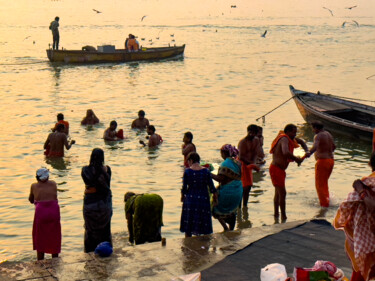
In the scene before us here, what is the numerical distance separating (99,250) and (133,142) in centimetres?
1021

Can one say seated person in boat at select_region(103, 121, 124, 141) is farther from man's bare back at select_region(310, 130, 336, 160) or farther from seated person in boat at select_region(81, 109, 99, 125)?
man's bare back at select_region(310, 130, 336, 160)

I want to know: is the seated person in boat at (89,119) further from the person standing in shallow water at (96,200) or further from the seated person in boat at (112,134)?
the person standing in shallow water at (96,200)

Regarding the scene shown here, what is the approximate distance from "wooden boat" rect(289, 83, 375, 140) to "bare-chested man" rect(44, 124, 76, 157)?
7.32 metres

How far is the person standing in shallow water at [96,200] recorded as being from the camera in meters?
8.30

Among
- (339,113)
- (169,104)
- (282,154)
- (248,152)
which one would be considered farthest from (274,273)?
(169,104)

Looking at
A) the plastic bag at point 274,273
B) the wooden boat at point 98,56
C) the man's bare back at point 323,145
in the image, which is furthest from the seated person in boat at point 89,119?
the wooden boat at point 98,56

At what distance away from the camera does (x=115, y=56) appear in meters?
35.9

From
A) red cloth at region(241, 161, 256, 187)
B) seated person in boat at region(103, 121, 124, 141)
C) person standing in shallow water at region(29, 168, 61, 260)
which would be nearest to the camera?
person standing in shallow water at region(29, 168, 61, 260)

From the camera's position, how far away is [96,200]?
8.41 meters

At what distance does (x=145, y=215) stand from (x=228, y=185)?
1.43 meters

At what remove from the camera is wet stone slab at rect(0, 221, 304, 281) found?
7406 millimetres

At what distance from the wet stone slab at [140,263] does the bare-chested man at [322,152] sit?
276 cm

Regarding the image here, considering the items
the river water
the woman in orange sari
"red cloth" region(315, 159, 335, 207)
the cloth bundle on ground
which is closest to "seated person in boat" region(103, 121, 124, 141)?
the river water

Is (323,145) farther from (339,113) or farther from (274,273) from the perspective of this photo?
(339,113)
